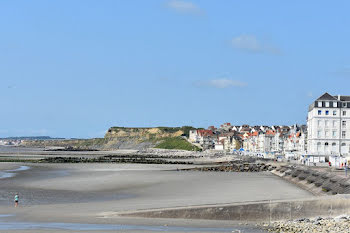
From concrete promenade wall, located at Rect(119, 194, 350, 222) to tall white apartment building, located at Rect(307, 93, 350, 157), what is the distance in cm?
8339

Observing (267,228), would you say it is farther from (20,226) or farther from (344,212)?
(20,226)

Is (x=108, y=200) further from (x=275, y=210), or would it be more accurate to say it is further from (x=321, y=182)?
(x=321, y=182)

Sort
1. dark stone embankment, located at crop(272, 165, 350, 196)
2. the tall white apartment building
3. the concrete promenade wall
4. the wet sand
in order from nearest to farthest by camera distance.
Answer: the wet sand < the concrete promenade wall < dark stone embankment, located at crop(272, 165, 350, 196) < the tall white apartment building

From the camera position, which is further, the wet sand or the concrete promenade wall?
the concrete promenade wall

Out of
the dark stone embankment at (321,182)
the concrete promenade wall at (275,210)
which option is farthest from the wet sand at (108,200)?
the dark stone embankment at (321,182)

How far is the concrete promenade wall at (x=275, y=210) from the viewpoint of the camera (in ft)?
98.8

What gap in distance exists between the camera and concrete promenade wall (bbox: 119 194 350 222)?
98.8 feet

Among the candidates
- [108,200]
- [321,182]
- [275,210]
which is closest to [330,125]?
[321,182]

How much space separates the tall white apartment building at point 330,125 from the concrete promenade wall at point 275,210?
83393mm

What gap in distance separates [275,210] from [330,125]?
8584 centimetres

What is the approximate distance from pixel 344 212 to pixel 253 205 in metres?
4.60

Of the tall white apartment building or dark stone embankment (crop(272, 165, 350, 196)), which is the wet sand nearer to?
dark stone embankment (crop(272, 165, 350, 196))

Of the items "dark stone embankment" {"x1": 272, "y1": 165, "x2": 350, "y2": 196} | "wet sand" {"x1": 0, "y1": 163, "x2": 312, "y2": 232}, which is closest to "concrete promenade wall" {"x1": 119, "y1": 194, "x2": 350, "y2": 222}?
"wet sand" {"x1": 0, "y1": 163, "x2": 312, "y2": 232}

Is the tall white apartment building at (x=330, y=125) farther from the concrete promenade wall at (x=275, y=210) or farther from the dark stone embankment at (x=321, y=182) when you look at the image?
the concrete promenade wall at (x=275, y=210)
